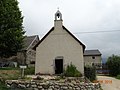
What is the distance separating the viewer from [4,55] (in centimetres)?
3125

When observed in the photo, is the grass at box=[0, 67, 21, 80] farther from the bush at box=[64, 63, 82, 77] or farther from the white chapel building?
the bush at box=[64, 63, 82, 77]

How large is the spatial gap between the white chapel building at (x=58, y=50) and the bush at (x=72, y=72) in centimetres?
91

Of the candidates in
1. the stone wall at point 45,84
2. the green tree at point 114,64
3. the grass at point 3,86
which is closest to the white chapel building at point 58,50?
the stone wall at point 45,84

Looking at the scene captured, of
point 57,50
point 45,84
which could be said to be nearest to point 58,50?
point 57,50

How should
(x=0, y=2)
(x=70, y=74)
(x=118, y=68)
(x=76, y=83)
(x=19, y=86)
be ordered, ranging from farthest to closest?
(x=118, y=68) → (x=0, y=2) → (x=70, y=74) → (x=76, y=83) → (x=19, y=86)

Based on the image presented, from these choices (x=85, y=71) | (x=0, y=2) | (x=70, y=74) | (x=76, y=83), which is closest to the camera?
(x=76, y=83)

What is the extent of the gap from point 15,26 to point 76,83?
48.0ft

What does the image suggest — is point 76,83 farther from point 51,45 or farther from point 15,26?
point 15,26

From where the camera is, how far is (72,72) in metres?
25.5

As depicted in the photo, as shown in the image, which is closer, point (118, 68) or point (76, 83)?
point (76, 83)

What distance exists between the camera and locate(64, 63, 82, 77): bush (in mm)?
25084

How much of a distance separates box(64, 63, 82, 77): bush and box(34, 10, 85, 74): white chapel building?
2.99ft

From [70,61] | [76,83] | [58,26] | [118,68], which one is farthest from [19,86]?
[118,68]

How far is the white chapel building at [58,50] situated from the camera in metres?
27.5
